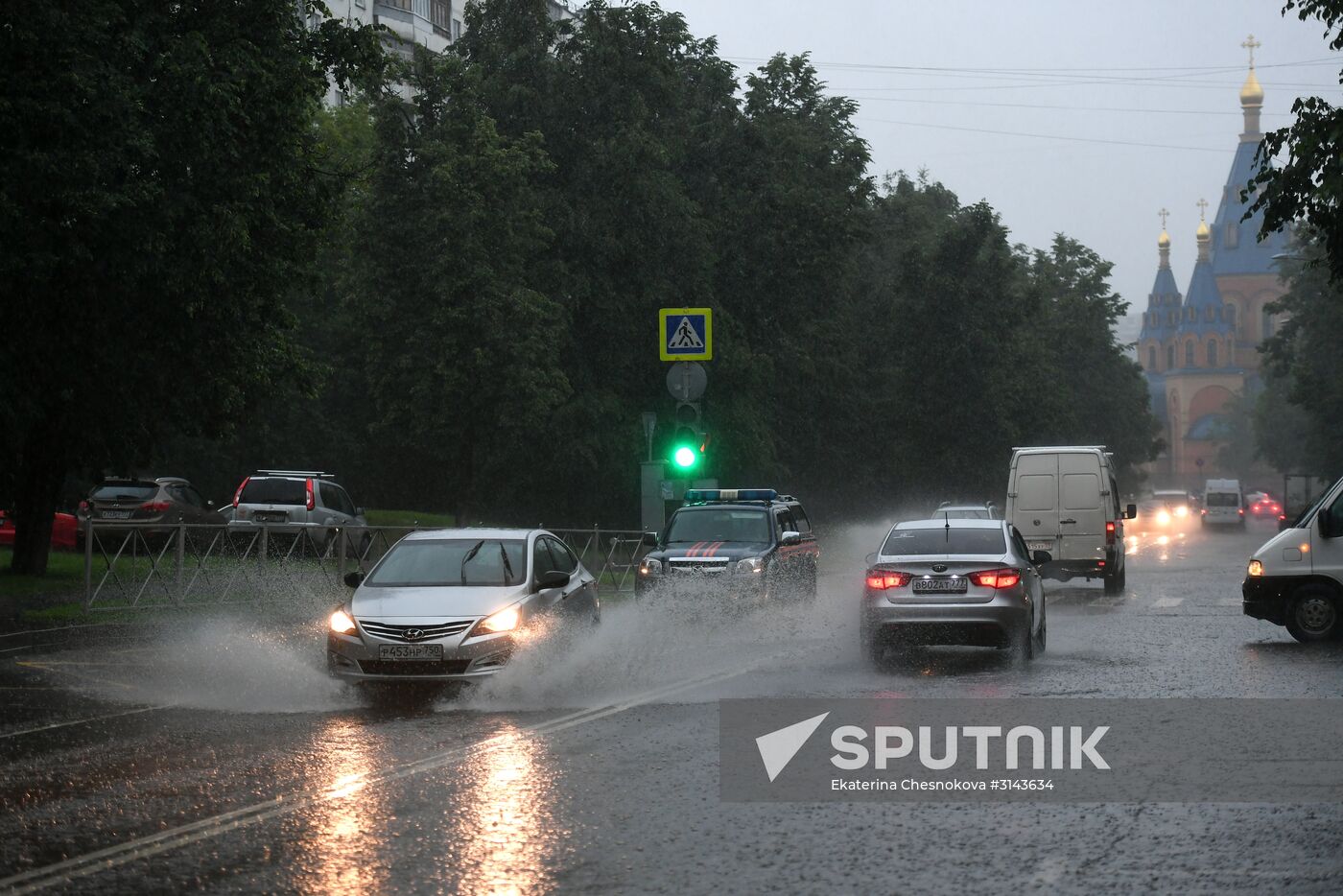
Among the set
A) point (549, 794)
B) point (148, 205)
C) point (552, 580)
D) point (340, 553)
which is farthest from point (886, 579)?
point (148, 205)

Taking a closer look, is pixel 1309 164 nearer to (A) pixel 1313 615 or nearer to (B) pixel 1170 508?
(A) pixel 1313 615

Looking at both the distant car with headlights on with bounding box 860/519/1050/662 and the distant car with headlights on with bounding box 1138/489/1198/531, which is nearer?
the distant car with headlights on with bounding box 860/519/1050/662

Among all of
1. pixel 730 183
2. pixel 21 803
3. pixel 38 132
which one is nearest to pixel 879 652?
pixel 21 803

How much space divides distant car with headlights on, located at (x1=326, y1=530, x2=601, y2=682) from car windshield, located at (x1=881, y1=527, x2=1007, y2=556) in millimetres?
3191

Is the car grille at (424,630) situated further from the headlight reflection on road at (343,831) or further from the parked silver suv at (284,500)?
the parked silver suv at (284,500)

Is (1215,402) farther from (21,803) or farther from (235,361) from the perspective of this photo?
(21,803)

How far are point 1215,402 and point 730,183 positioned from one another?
524 feet

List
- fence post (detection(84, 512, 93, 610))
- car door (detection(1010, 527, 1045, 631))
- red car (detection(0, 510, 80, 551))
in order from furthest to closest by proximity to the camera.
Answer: red car (detection(0, 510, 80, 551)), fence post (detection(84, 512, 93, 610)), car door (detection(1010, 527, 1045, 631))

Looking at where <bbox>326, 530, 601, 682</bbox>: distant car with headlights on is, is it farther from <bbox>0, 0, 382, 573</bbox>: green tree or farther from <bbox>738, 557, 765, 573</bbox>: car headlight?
<bbox>0, 0, 382, 573</bbox>: green tree

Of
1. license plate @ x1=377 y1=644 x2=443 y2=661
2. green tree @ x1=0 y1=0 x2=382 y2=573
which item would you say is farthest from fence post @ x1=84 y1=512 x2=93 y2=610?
license plate @ x1=377 y1=644 x2=443 y2=661

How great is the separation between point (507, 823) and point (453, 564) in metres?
7.20

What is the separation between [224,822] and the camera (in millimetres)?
8336

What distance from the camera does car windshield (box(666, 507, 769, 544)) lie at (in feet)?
77.9

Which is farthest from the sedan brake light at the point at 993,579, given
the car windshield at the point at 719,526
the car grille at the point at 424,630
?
the car windshield at the point at 719,526
